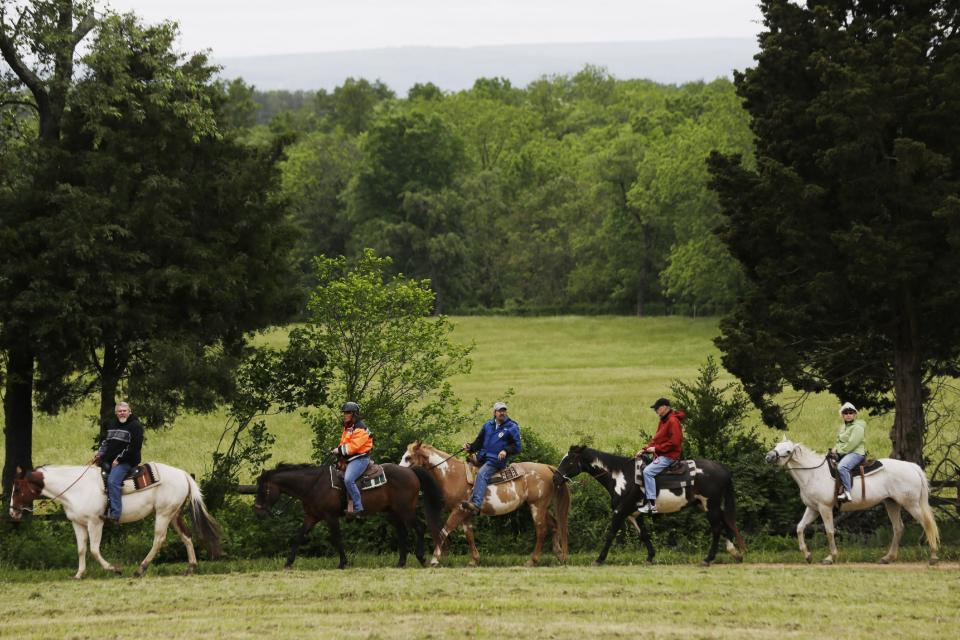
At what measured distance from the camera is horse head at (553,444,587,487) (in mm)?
19562

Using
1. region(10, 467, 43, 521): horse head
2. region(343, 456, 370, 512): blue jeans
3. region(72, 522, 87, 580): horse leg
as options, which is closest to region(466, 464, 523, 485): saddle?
region(343, 456, 370, 512): blue jeans

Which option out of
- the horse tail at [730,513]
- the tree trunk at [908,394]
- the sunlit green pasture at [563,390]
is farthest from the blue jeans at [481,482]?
the tree trunk at [908,394]

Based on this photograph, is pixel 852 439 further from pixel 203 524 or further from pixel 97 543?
pixel 97 543

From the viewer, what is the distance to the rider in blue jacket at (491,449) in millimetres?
19219

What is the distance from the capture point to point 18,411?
24609 millimetres

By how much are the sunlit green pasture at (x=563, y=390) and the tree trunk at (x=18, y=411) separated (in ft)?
9.03

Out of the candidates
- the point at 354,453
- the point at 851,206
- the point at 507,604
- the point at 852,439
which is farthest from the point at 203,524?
the point at 851,206

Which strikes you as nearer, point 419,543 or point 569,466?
point 419,543

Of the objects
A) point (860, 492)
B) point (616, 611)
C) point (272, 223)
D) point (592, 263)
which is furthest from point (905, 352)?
point (592, 263)

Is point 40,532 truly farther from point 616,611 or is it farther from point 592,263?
point 592,263

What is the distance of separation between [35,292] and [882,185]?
51.7 feet

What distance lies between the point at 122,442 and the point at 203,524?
1.96 metres

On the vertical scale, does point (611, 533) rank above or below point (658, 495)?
below

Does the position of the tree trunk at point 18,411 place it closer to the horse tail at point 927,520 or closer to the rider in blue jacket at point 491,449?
the rider in blue jacket at point 491,449
